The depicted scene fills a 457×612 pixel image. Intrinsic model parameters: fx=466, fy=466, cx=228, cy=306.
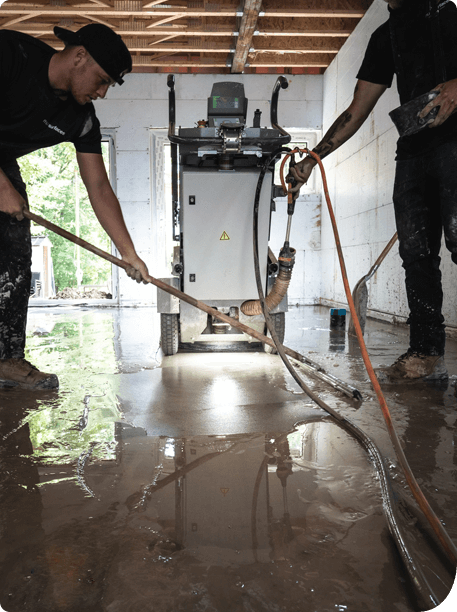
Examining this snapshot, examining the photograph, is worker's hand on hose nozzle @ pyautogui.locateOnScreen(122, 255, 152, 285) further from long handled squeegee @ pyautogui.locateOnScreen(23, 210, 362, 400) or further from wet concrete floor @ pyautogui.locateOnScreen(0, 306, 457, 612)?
wet concrete floor @ pyautogui.locateOnScreen(0, 306, 457, 612)

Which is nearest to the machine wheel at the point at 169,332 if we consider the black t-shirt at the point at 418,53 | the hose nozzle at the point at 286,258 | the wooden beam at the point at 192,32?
the hose nozzle at the point at 286,258

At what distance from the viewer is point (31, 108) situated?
1.71 metres

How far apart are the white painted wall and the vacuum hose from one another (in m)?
1.45

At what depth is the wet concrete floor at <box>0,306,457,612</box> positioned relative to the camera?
693 mm

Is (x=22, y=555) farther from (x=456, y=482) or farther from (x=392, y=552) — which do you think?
(x=456, y=482)

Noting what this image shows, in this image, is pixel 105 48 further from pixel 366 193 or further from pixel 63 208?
pixel 63 208

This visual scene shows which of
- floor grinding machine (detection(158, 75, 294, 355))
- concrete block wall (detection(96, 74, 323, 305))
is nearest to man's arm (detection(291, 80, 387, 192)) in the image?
floor grinding machine (detection(158, 75, 294, 355))

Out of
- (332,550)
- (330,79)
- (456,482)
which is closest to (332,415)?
(456,482)

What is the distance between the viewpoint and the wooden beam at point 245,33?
4711 mm

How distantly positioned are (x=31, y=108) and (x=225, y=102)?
1.13 metres

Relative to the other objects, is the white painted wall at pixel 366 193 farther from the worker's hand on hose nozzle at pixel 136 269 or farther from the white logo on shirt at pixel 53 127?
the white logo on shirt at pixel 53 127

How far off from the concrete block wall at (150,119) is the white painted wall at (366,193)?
0.47 meters

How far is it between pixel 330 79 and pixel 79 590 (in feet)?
21.6

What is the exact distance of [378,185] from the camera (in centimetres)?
438
